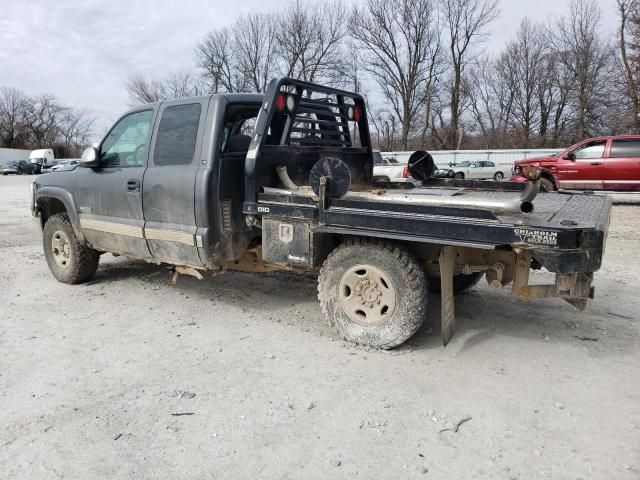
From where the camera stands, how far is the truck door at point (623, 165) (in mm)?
13164

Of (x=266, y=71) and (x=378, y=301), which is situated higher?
(x=266, y=71)

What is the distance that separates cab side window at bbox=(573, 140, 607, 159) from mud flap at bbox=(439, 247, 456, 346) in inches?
471

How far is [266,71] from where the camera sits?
49.4 metres

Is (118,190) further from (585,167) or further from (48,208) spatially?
(585,167)

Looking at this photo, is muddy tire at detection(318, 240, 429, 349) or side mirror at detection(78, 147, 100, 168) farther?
side mirror at detection(78, 147, 100, 168)

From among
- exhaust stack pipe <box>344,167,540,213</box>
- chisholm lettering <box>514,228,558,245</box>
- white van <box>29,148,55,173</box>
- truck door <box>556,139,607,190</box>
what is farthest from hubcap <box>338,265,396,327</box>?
white van <box>29,148,55,173</box>

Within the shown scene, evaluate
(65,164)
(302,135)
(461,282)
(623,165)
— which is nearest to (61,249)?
(302,135)

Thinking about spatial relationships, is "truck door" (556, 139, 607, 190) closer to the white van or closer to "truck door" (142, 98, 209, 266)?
"truck door" (142, 98, 209, 266)

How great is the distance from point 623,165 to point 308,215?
1234cm

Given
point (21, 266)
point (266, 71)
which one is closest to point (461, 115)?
point (266, 71)

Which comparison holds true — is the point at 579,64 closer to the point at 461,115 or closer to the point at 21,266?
the point at 461,115

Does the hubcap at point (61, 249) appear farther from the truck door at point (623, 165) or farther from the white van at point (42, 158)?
the white van at point (42, 158)

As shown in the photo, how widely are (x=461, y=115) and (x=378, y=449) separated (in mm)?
49728

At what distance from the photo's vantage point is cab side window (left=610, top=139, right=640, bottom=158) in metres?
13.2
